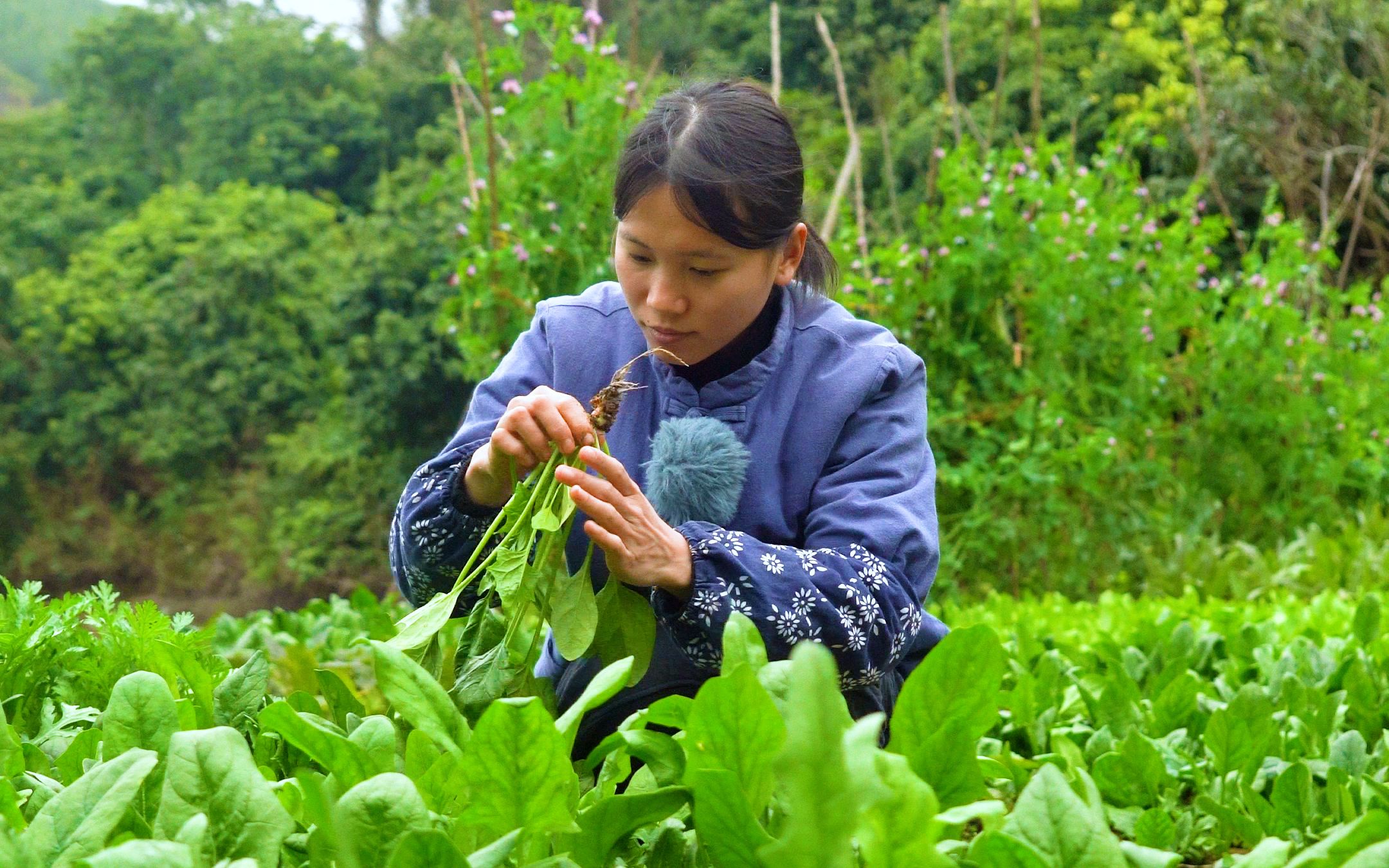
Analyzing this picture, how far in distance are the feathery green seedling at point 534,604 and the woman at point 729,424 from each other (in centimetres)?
4

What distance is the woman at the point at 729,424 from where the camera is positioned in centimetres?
154

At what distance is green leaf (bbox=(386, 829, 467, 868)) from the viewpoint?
82 cm

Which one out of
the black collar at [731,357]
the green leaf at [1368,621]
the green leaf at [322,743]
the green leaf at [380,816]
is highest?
the green leaf at [380,816]

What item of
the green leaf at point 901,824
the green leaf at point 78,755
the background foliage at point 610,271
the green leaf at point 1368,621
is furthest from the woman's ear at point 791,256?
the green leaf at point 1368,621

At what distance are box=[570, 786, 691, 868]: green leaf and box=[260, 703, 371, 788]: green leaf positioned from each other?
0.59ft

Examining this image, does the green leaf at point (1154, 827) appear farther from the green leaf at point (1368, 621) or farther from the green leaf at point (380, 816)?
the green leaf at point (1368, 621)

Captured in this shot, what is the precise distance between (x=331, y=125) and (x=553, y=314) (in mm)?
29542

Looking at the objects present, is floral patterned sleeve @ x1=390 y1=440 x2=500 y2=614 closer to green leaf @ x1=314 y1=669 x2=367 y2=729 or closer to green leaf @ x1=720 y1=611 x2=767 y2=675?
green leaf @ x1=314 y1=669 x2=367 y2=729

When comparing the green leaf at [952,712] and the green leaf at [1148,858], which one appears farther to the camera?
the green leaf at [952,712]

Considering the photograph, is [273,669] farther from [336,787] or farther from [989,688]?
[989,688]

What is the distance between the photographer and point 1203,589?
5.30m

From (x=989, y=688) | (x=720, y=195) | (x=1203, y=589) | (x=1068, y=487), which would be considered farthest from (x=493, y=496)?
(x=1068, y=487)

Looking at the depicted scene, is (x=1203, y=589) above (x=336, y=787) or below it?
below

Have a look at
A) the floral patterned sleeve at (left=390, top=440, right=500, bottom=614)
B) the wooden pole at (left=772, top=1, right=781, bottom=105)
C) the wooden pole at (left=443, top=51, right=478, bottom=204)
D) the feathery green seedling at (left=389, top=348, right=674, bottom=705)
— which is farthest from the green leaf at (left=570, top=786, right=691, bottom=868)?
the wooden pole at (left=443, top=51, right=478, bottom=204)
